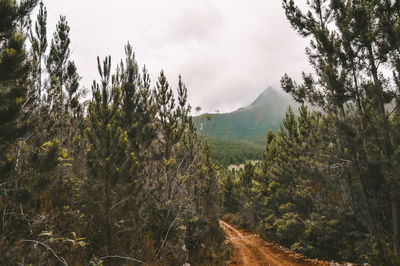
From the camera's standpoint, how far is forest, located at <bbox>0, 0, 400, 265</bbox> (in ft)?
9.55

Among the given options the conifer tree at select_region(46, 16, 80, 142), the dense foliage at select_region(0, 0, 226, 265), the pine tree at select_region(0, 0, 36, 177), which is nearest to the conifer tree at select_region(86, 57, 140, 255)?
the dense foliage at select_region(0, 0, 226, 265)

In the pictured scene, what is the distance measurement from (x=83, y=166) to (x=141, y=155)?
66.8 inches

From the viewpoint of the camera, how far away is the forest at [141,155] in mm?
2912

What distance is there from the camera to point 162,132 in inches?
292

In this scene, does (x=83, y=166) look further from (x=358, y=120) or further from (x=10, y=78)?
(x=358, y=120)

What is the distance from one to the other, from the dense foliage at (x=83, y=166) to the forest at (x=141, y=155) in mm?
24

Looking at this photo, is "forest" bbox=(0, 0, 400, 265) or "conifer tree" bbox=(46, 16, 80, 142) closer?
"forest" bbox=(0, 0, 400, 265)

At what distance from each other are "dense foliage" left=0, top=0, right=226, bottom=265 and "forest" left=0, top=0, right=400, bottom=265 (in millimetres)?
24

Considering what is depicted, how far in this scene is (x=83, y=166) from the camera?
615cm

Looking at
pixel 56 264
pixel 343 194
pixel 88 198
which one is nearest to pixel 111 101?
pixel 88 198

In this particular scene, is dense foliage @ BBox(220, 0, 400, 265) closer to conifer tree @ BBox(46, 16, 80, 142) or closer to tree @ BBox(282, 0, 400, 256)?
tree @ BBox(282, 0, 400, 256)

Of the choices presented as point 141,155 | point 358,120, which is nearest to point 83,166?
point 141,155

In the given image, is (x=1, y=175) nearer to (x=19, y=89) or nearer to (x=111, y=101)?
(x=19, y=89)

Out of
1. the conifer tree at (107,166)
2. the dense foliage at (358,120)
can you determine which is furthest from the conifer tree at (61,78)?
the dense foliage at (358,120)
